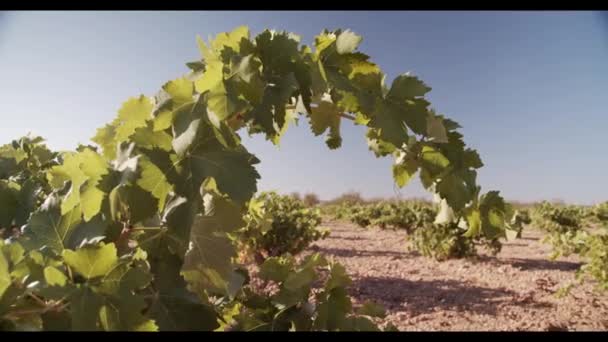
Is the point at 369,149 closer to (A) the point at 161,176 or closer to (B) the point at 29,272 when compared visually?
(A) the point at 161,176

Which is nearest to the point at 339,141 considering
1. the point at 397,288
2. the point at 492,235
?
the point at 492,235

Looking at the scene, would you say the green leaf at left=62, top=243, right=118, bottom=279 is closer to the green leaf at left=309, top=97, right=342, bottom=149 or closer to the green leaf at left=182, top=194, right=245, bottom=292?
the green leaf at left=182, top=194, right=245, bottom=292

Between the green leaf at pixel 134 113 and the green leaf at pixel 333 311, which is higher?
the green leaf at pixel 134 113

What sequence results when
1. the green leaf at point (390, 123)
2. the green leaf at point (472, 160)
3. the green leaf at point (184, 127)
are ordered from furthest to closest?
the green leaf at point (472, 160) < the green leaf at point (390, 123) < the green leaf at point (184, 127)

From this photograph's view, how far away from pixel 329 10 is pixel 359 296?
6.91 metres

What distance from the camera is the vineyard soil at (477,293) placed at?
6.21 metres

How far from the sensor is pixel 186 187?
1071 mm

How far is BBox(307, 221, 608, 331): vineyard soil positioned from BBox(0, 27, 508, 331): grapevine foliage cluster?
4.99 m

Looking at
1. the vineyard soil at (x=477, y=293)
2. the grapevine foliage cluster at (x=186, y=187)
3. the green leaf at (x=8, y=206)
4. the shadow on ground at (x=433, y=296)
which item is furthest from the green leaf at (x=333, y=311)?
the shadow on ground at (x=433, y=296)

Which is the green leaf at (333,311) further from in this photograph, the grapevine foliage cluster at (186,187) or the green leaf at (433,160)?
the green leaf at (433,160)

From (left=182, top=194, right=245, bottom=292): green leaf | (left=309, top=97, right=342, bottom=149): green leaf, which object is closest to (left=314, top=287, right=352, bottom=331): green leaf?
(left=182, top=194, right=245, bottom=292): green leaf

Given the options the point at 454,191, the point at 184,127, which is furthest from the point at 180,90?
the point at 454,191

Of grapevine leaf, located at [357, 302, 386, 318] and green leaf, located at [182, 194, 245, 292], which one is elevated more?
green leaf, located at [182, 194, 245, 292]

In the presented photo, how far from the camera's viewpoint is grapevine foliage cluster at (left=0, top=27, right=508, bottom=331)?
36.4 inches
